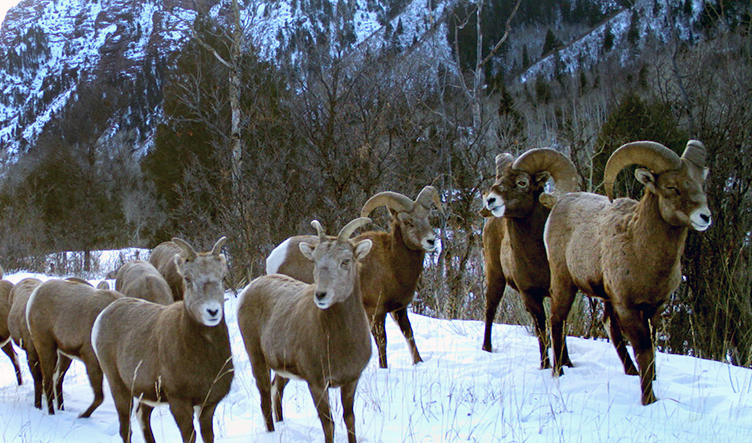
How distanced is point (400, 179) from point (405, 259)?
5674 mm

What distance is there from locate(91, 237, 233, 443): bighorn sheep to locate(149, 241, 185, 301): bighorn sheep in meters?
4.12

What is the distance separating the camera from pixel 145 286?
7.24 meters

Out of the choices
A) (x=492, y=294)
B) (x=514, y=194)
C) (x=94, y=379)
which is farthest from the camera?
(x=492, y=294)

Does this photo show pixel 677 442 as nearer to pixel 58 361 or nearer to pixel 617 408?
pixel 617 408

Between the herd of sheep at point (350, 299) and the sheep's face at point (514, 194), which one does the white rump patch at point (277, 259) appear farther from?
the sheep's face at point (514, 194)

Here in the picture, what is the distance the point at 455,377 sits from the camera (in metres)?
5.62

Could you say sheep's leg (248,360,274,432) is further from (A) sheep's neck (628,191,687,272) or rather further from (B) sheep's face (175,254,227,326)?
(A) sheep's neck (628,191,687,272)

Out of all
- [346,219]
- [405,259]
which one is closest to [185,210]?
[346,219]

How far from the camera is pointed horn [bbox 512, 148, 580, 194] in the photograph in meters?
5.74

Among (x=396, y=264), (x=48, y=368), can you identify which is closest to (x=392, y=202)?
(x=396, y=264)

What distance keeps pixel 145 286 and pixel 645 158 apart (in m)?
5.98

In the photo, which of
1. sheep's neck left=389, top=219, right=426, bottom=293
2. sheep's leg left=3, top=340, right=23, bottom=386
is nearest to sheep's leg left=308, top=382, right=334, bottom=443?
sheep's neck left=389, top=219, right=426, bottom=293

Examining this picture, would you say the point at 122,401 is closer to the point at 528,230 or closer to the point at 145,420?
the point at 145,420

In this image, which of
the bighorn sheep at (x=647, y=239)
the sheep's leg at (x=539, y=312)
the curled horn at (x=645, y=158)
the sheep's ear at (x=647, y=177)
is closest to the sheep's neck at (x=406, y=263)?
the sheep's leg at (x=539, y=312)
